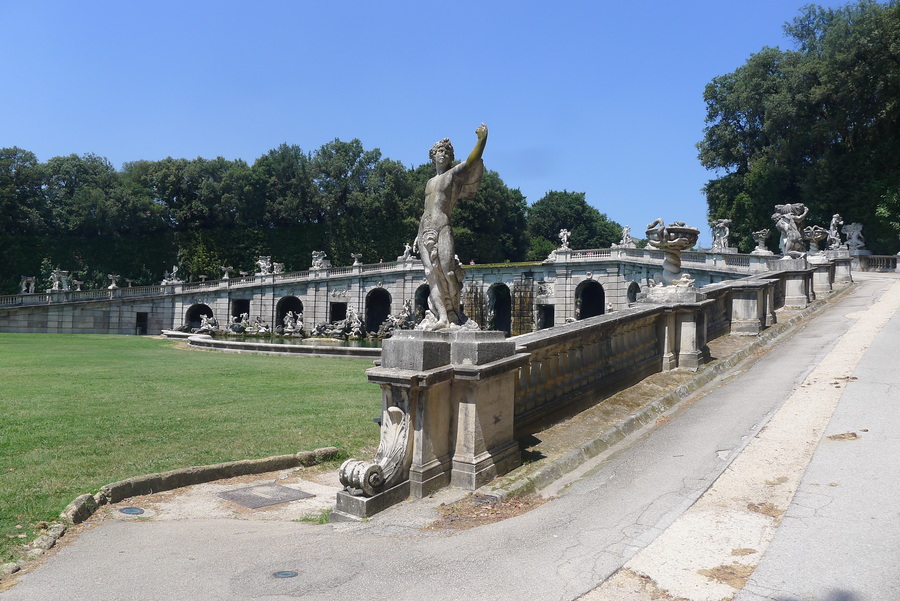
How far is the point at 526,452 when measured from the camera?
6598 millimetres

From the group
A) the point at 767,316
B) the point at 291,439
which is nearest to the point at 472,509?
the point at 291,439

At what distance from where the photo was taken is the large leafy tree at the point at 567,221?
83312 millimetres

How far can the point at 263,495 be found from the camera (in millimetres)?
6473

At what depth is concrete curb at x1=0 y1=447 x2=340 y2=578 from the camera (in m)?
4.80

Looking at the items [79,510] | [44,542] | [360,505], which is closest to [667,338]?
[360,505]

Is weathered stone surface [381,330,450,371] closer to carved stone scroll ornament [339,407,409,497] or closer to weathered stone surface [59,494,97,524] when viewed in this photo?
carved stone scroll ornament [339,407,409,497]

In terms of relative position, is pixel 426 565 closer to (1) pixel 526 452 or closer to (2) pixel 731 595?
(2) pixel 731 595

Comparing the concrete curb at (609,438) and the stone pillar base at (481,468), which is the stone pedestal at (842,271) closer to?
the concrete curb at (609,438)

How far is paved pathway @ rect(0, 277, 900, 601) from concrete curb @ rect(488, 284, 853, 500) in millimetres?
271

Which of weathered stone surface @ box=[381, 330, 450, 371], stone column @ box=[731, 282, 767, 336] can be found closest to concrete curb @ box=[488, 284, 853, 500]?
weathered stone surface @ box=[381, 330, 450, 371]

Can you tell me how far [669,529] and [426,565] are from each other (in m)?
1.62

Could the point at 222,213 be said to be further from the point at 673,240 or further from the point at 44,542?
the point at 44,542

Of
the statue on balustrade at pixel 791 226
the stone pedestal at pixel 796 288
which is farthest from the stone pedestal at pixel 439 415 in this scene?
the statue on balustrade at pixel 791 226

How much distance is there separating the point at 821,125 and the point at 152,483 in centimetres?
4322
